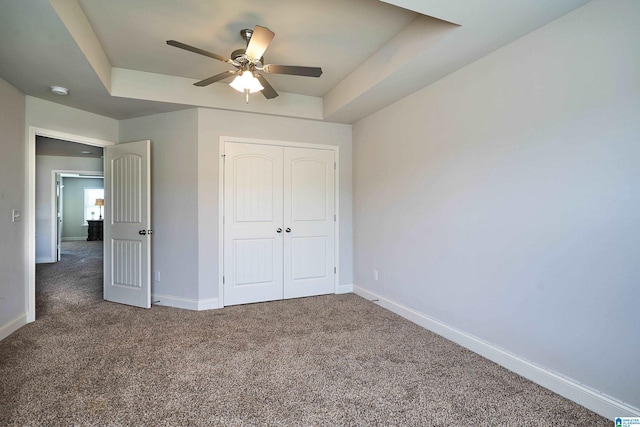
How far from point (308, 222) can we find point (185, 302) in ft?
6.03

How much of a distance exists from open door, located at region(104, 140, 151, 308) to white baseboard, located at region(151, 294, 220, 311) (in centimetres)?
17

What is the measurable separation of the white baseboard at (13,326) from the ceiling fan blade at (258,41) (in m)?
3.34

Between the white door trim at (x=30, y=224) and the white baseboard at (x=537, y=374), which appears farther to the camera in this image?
the white door trim at (x=30, y=224)

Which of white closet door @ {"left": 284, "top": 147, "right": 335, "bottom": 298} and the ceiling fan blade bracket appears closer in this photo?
the ceiling fan blade bracket

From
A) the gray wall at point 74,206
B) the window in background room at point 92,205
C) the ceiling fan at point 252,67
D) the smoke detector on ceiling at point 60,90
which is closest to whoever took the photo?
the ceiling fan at point 252,67

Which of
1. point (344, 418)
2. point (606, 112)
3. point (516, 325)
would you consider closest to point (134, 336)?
point (344, 418)

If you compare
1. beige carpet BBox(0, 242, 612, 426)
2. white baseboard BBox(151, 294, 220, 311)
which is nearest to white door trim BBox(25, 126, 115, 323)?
beige carpet BBox(0, 242, 612, 426)

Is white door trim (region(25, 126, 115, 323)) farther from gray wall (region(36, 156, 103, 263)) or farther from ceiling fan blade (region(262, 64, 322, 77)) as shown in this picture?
gray wall (region(36, 156, 103, 263))

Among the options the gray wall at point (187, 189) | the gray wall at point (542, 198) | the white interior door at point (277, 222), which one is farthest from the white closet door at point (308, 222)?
the gray wall at point (542, 198)

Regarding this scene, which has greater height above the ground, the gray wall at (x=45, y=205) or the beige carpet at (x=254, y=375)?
the gray wall at (x=45, y=205)

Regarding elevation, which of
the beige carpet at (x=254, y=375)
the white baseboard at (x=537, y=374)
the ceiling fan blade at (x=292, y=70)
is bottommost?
the beige carpet at (x=254, y=375)

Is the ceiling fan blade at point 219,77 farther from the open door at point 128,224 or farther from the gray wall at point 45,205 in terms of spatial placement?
the gray wall at point 45,205

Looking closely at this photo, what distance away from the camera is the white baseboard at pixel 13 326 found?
2812mm

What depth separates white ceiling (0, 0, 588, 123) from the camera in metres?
2.01
